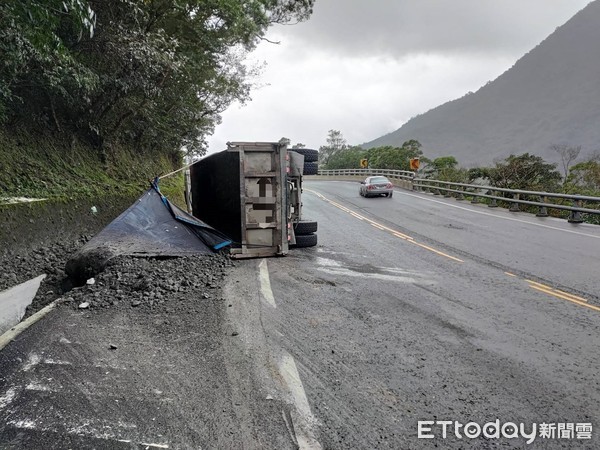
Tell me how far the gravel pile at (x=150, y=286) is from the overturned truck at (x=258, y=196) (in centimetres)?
130

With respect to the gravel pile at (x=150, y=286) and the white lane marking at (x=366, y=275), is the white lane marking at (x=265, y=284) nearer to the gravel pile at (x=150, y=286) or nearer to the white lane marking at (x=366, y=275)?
the gravel pile at (x=150, y=286)

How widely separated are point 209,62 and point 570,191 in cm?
2029

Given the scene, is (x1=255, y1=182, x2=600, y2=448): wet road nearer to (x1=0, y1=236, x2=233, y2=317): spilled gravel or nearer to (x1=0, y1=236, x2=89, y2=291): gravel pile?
(x1=0, y1=236, x2=233, y2=317): spilled gravel

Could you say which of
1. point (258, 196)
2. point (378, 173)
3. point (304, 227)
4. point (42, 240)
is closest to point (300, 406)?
point (258, 196)

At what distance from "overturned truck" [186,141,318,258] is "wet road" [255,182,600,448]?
0.67 m

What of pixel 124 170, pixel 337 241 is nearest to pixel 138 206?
pixel 337 241

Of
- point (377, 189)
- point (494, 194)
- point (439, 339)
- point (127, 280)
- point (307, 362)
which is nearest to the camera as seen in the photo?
point (307, 362)

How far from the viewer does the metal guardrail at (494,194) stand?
14086 mm

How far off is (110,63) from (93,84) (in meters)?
1.48

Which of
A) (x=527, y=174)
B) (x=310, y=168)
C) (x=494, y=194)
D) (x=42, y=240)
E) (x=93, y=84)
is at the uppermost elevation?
(x=93, y=84)

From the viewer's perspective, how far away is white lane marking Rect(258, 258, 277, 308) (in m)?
5.40

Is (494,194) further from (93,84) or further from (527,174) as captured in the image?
(93,84)

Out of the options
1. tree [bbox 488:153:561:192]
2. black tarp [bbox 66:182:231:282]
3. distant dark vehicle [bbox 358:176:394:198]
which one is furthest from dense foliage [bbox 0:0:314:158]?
tree [bbox 488:153:561:192]

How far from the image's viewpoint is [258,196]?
7.95 m
